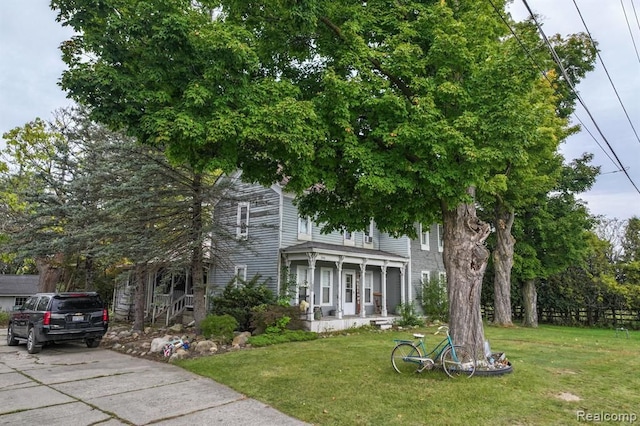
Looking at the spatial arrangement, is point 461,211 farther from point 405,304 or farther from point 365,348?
point 405,304

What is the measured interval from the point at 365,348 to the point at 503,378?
4863mm

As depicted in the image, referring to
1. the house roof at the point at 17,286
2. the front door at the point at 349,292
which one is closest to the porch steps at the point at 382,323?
the front door at the point at 349,292

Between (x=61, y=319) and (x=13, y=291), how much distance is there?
71.0ft

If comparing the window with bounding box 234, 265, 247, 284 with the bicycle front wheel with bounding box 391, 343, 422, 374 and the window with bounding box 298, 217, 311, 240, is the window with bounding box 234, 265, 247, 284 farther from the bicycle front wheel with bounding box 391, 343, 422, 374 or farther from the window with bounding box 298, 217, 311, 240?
the bicycle front wheel with bounding box 391, 343, 422, 374

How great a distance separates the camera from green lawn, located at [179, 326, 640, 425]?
19.1ft

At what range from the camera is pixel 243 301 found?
15.6 metres

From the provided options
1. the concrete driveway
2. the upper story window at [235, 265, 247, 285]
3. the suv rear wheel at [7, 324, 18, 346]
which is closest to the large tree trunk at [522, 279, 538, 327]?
the upper story window at [235, 265, 247, 285]

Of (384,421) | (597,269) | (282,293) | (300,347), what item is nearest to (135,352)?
(300,347)

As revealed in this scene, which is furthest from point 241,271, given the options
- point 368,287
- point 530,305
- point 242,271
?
point 530,305

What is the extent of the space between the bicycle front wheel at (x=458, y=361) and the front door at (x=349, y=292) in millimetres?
11622

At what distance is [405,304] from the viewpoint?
68.3 ft

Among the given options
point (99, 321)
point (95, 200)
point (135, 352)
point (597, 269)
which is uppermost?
point (95, 200)

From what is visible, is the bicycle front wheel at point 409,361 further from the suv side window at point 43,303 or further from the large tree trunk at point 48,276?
the large tree trunk at point 48,276

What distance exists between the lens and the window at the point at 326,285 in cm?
1916
